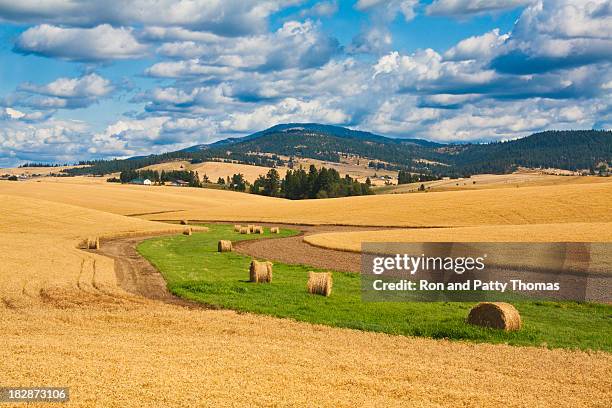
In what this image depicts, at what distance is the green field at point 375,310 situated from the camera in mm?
20094

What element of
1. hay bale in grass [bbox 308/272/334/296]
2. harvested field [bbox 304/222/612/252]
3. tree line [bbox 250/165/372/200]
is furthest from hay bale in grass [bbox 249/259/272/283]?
tree line [bbox 250/165/372/200]

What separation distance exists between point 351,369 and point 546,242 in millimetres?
38385

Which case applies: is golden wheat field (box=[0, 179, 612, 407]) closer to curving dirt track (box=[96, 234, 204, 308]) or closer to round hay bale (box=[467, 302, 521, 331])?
curving dirt track (box=[96, 234, 204, 308])

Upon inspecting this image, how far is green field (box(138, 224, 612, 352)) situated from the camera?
65.9 ft

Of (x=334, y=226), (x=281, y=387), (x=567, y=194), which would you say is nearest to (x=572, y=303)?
(x=281, y=387)

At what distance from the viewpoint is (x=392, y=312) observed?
24141 millimetres

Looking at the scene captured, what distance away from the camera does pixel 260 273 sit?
31328 mm

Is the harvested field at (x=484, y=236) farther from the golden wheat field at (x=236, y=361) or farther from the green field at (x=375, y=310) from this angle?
the golden wheat field at (x=236, y=361)

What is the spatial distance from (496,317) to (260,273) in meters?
13.8

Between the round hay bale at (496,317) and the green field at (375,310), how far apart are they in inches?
10.7

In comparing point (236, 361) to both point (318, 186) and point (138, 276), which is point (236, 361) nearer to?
point (138, 276)

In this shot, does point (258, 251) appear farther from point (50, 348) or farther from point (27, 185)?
point (27, 185)

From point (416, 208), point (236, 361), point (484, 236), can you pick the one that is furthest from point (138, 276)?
point (416, 208)

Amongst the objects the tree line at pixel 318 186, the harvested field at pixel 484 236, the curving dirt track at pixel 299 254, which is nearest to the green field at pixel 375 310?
the curving dirt track at pixel 299 254
